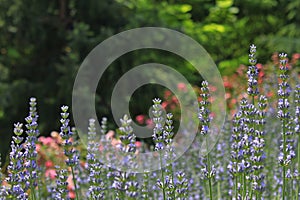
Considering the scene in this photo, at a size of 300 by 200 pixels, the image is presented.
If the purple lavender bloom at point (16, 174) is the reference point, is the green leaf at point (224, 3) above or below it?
above

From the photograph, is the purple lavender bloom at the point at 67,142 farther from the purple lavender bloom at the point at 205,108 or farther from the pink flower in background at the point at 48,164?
the pink flower in background at the point at 48,164

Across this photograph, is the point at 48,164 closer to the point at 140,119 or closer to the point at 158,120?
the point at 140,119

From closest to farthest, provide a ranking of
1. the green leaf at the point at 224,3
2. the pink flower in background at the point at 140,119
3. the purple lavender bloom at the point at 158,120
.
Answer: the purple lavender bloom at the point at 158,120 → the pink flower in background at the point at 140,119 → the green leaf at the point at 224,3

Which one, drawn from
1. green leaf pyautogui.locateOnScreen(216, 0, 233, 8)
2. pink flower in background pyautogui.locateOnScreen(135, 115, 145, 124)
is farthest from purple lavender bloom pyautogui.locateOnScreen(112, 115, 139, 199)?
green leaf pyautogui.locateOnScreen(216, 0, 233, 8)

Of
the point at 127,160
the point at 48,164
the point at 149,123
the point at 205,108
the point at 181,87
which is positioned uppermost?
the point at 181,87

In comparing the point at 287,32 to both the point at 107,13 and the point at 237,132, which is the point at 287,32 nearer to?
the point at 107,13

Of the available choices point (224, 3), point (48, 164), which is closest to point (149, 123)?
point (48, 164)

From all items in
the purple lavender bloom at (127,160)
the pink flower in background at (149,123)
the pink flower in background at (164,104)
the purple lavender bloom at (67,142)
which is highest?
the pink flower in background at (164,104)

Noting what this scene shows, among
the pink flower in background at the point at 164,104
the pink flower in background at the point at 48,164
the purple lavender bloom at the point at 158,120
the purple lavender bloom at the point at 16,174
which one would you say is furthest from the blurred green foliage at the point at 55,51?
the purple lavender bloom at the point at 158,120

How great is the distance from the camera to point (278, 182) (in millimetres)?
3301

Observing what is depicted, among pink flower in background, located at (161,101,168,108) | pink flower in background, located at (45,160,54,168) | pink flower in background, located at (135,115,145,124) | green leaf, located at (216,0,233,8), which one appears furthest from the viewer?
green leaf, located at (216,0,233,8)

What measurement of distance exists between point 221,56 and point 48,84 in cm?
427

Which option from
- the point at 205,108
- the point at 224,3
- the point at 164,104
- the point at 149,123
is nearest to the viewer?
the point at 205,108

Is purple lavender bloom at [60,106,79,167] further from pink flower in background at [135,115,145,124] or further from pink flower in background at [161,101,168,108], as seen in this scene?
pink flower in background at [161,101,168,108]
